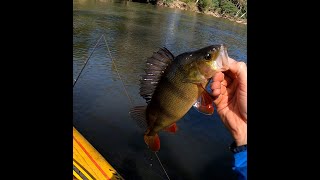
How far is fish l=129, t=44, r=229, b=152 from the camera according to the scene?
2.05 m

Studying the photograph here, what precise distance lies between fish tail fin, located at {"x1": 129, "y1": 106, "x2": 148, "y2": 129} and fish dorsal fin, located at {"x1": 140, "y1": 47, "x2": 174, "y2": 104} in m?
0.14

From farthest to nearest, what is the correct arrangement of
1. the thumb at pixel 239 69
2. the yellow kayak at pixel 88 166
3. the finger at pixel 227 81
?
the yellow kayak at pixel 88 166, the finger at pixel 227 81, the thumb at pixel 239 69

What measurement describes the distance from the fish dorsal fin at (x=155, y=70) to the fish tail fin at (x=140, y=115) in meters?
0.14

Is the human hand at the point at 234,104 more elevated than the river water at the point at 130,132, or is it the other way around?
the human hand at the point at 234,104

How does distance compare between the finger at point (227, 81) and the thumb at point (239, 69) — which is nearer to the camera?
the thumb at point (239, 69)

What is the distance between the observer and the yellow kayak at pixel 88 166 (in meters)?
4.99

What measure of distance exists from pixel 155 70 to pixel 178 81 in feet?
0.58

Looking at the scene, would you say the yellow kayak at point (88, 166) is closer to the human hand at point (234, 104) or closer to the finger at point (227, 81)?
the human hand at point (234, 104)

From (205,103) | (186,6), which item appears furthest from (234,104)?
(186,6)

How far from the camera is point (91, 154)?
5711 millimetres

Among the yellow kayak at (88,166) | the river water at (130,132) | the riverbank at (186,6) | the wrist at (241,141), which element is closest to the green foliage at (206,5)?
the riverbank at (186,6)

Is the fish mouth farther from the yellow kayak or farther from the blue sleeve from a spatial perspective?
the yellow kayak

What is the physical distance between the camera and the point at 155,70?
2.14m
